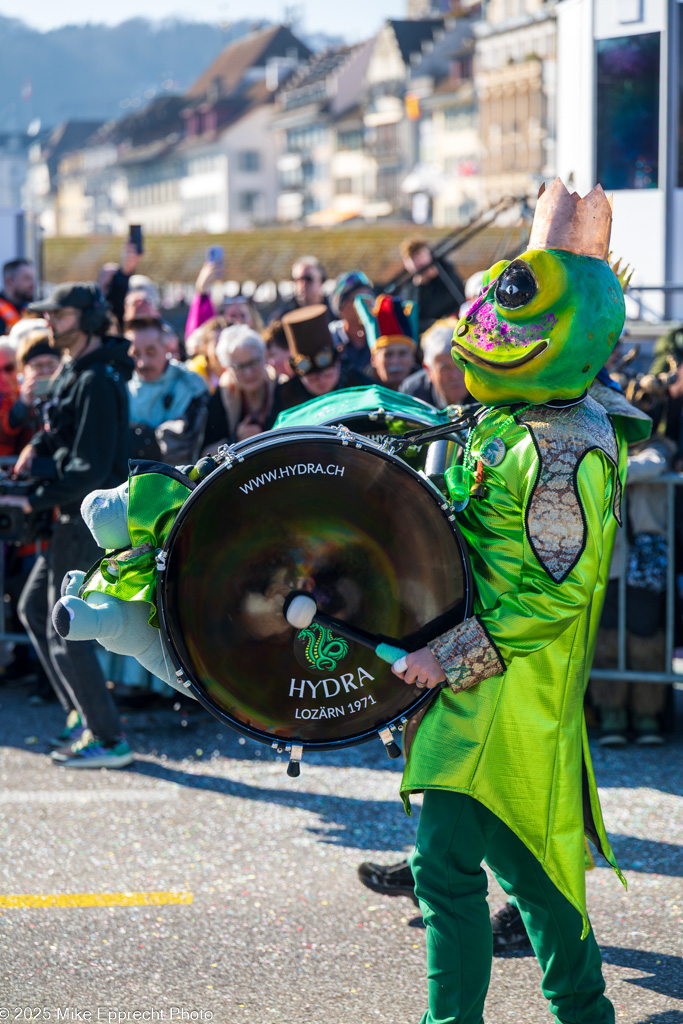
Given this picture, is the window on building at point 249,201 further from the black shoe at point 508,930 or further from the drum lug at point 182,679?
the drum lug at point 182,679

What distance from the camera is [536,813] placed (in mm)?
3172

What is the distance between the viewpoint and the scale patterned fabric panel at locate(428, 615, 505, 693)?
307 cm

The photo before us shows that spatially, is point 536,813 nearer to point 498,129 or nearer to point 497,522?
point 497,522

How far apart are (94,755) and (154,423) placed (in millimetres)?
2033

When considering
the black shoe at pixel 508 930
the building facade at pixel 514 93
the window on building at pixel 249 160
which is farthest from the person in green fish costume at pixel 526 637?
the window on building at pixel 249 160

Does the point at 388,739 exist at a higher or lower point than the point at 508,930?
higher

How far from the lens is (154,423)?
279 inches

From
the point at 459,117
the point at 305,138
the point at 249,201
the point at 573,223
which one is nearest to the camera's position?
the point at 573,223

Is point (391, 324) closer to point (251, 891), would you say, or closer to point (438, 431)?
point (251, 891)

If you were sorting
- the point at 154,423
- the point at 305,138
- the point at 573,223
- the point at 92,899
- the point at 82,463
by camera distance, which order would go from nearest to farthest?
the point at 573,223
the point at 92,899
the point at 82,463
the point at 154,423
the point at 305,138

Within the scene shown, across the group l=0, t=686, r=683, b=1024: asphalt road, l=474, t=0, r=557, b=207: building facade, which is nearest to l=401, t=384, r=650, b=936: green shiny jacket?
l=0, t=686, r=683, b=1024: asphalt road

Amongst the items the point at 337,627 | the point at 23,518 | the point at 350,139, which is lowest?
the point at 23,518

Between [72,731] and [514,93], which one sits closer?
[72,731]

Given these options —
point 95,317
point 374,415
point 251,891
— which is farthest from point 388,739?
point 95,317
